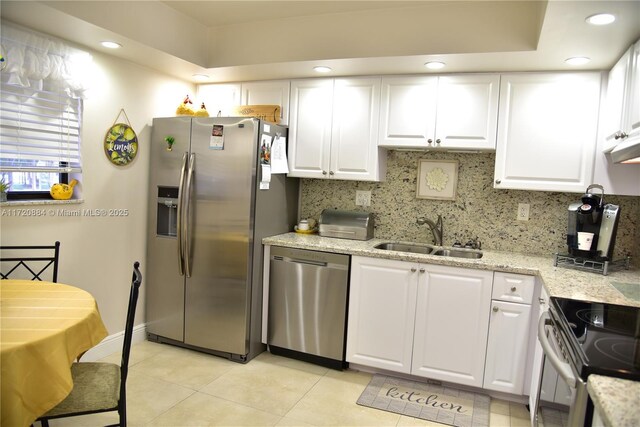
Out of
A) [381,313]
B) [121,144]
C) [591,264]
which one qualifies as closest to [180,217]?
[121,144]

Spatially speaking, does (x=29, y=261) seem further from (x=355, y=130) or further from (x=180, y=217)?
(x=355, y=130)

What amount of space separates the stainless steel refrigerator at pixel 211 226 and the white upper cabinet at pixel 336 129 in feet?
0.72

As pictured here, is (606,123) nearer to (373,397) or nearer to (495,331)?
(495,331)

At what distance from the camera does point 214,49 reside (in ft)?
11.2

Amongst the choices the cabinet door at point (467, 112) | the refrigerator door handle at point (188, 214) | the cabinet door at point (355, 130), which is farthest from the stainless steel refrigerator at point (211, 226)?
the cabinet door at point (467, 112)

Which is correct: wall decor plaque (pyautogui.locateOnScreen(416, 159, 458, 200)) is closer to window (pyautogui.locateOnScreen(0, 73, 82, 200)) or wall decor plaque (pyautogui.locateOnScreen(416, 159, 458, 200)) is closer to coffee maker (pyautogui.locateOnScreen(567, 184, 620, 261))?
coffee maker (pyautogui.locateOnScreen(567, 184, 620, 261))

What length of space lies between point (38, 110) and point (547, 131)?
320 cm

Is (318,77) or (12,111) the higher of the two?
(318,77)

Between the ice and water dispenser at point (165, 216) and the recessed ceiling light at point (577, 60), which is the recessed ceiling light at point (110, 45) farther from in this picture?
the recessed ceiling light at point (577, 60)

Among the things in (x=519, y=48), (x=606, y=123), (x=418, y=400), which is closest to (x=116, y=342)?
(x=418, y=400)

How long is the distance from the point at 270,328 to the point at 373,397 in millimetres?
943

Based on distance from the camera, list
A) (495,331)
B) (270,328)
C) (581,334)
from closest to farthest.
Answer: (581,334) < (495,331) < (270,328)

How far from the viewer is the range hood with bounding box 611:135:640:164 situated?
191 centimetres

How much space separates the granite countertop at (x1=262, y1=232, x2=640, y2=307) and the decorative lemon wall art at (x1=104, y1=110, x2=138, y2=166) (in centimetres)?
120
